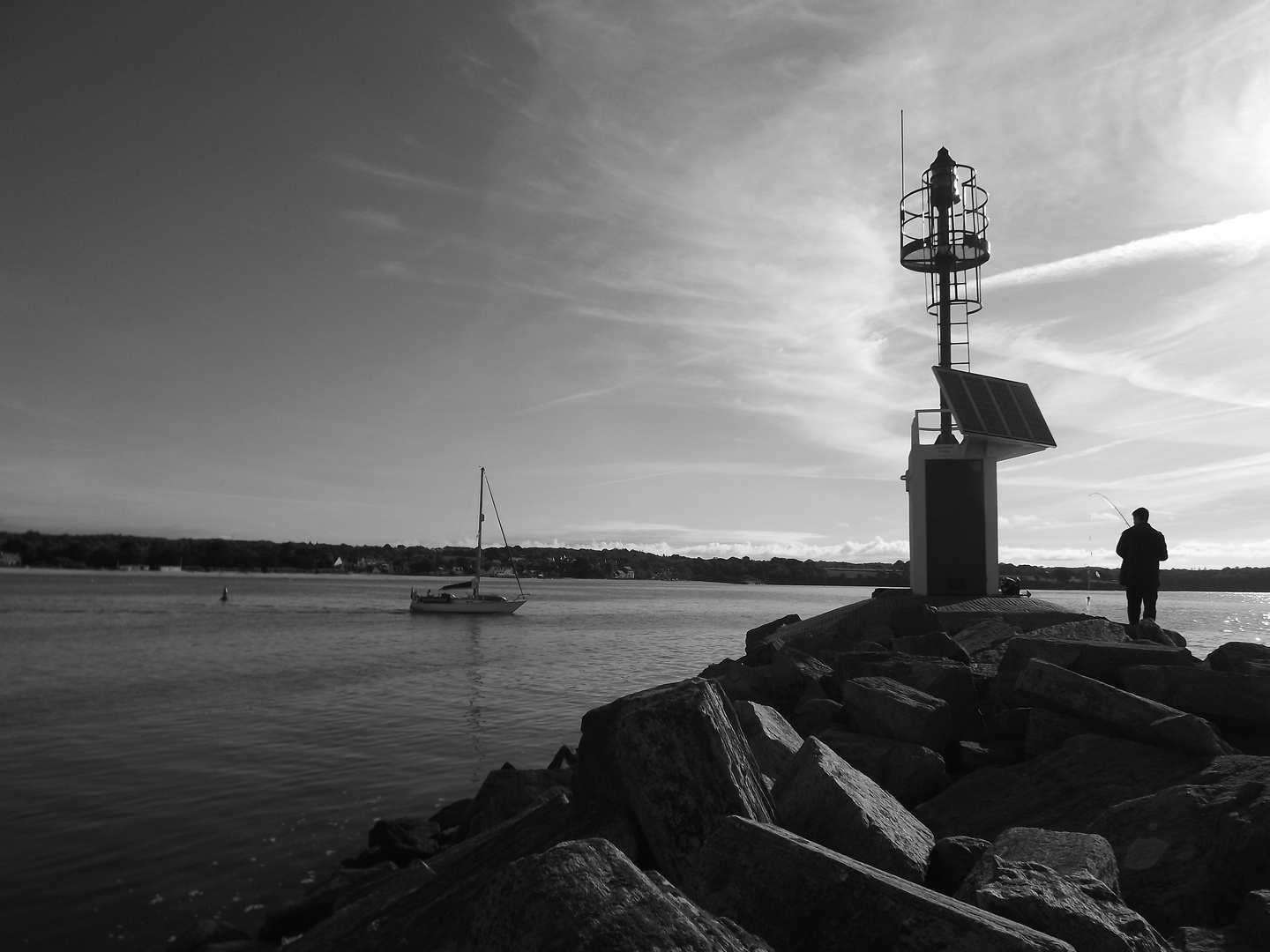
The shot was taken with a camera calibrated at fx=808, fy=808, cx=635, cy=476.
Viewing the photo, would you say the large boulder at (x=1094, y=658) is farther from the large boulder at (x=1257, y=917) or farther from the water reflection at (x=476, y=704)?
the water reflection at (x=476, y=704)

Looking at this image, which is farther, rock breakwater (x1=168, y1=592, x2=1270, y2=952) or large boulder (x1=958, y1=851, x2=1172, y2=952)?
large boulder (x1=958, y1=851, x2=1172, y2=952)

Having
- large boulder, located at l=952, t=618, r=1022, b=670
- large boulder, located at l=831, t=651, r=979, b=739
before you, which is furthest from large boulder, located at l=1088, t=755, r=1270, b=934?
large boulder, located at l=952, t=618, r=1022, b=670

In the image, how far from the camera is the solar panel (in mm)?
18672

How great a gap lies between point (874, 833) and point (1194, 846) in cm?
161

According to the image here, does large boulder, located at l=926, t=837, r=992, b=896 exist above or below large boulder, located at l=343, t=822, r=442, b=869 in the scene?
above

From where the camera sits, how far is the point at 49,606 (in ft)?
192

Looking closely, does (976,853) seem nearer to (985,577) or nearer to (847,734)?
(847,734)

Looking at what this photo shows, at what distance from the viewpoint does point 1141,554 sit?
500 inches

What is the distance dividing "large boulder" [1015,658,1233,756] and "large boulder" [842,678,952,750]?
73 centimetres

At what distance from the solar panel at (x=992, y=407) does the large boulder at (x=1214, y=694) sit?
12.8 m

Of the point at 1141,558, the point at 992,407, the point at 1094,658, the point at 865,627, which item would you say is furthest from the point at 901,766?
the point at 992,407

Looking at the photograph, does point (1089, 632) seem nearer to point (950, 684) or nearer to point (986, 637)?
point (950, 684)

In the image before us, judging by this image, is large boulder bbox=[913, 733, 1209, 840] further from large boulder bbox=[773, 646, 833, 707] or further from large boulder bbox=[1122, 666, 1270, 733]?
large boulder bbox=[773, 646, 833, 707]

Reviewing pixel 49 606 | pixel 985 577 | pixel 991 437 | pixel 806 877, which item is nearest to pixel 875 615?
pixel 985 577
